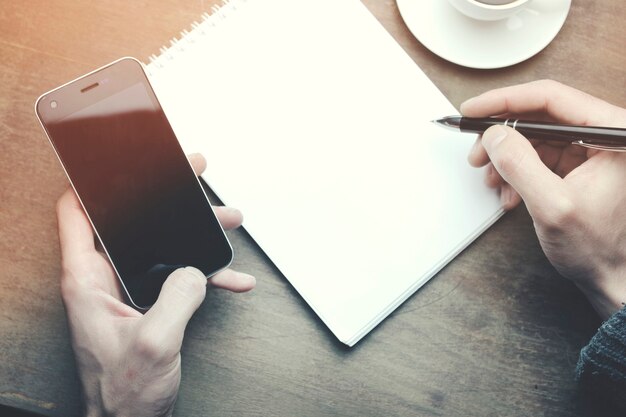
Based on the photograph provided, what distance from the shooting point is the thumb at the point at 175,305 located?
0.61 meters

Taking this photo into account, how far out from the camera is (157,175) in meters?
0.67

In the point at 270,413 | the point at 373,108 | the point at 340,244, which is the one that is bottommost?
the point at 270,413

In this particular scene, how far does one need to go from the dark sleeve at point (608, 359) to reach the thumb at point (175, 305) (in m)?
0.41

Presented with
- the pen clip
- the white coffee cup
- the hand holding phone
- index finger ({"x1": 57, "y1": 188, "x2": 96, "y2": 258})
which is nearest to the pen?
the pen clip

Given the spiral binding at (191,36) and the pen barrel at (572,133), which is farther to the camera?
the spiral binding at (191,36)

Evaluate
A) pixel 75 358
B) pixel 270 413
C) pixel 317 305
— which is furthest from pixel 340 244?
pixel 75 358

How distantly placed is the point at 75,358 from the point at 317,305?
273 millimetres

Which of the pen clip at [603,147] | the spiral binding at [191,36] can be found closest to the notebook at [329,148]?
the spiral binding at [191,36]

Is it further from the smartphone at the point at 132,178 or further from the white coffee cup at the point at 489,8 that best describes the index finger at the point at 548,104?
the smartphone at the point at 132,178

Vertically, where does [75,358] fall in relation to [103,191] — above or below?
below

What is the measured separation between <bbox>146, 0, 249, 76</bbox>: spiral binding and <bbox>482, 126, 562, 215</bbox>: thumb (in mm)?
340

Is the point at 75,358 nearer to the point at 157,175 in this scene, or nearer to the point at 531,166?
the point at 157,175

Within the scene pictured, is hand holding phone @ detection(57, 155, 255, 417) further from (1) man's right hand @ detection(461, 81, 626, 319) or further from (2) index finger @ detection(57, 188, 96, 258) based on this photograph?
(1) man's right hand @ detection(461, 81, 626, 319)

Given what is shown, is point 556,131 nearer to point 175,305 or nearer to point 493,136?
point 493,136
